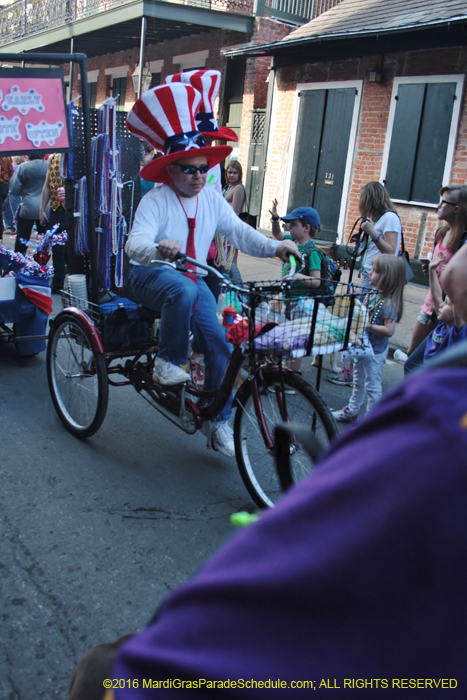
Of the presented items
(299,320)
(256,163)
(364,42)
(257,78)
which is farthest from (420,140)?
(299,320)

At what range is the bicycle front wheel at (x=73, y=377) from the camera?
407 centimetres

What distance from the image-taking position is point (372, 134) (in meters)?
11.1

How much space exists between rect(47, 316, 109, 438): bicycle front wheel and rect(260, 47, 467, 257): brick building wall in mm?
7588

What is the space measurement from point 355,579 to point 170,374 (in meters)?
2.95

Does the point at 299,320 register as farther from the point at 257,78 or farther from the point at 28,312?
the point at 257,78

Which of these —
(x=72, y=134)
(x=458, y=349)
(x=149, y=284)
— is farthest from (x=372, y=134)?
(x=458, y=349)

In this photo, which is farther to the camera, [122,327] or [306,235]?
[306,235]

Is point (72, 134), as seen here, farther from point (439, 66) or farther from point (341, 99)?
point (341, 99)

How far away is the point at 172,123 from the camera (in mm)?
3650

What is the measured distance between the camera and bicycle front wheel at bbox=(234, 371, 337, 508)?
2918mm

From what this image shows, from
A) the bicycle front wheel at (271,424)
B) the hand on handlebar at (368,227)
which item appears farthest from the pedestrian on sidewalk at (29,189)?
the bicycle front wheel at (271,424)

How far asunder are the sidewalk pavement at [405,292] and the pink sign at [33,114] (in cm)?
429

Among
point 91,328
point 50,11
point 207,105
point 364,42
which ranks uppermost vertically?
point 50,11

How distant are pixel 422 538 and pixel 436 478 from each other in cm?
6
